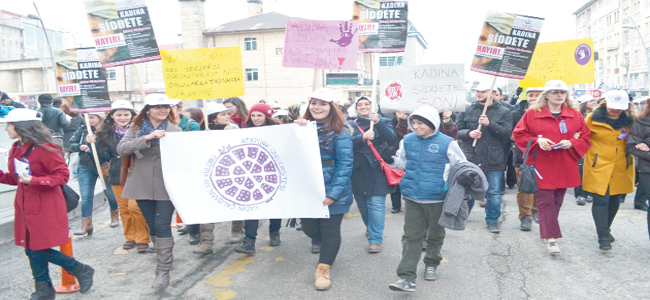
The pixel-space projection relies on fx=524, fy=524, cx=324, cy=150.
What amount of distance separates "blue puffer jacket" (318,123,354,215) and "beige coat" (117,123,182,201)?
156cm

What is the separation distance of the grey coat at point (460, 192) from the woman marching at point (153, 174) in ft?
8.32

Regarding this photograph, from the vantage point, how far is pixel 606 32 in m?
79.1

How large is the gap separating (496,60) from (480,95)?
519mm

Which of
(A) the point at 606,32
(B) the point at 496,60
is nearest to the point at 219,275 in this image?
(B) the point at 496,60

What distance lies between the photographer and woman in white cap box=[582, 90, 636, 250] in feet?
19.0

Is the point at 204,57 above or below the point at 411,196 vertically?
above

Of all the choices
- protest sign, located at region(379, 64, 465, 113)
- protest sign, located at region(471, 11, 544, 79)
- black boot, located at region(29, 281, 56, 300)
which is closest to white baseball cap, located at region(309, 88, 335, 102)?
protest sign, located at region(379, 64, 465, 113)

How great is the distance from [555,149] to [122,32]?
17.5 feet

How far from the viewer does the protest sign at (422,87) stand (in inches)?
269

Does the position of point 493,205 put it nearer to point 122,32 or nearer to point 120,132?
point 120,132

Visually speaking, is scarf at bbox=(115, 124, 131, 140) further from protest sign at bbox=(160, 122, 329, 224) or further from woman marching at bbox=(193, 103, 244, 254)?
protest sign at bbox=(160, 122, 329, 224)

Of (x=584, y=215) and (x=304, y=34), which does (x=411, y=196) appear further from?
(x=584, y=215)

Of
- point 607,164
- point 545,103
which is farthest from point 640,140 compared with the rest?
point 545,103

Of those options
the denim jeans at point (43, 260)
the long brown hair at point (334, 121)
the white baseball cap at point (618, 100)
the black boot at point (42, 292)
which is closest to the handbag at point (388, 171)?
the long brown hair at point (334, 121)
